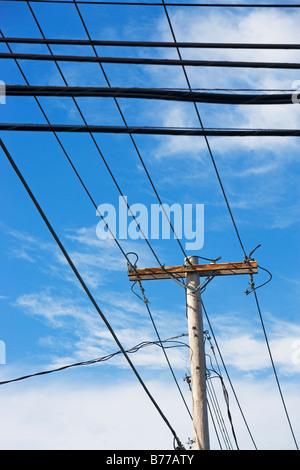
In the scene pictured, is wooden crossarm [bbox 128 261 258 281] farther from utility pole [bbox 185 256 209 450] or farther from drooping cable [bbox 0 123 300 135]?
drooping cable [bbox 0 123 300 135]

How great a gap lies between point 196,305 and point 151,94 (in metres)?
5.55

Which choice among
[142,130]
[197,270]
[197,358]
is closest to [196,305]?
[197,270]

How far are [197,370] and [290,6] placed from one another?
6.51 m

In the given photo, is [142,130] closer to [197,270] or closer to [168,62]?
[168,62]

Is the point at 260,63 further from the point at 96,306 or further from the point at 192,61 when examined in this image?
the point at 96,306

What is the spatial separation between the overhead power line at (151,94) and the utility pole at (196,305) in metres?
5.26

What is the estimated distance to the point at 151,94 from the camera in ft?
22.6

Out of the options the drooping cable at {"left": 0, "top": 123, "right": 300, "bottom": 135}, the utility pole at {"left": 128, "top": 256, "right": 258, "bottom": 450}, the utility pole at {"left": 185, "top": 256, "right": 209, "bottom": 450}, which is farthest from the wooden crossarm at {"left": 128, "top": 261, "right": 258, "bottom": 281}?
the drooping cable at {"left": 0, "top": 123, "right": 300, "bottom": 135}

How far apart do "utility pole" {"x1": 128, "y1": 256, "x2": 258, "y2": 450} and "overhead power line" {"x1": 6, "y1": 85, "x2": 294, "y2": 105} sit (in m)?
5.26

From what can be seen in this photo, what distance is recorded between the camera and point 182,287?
38.5ft

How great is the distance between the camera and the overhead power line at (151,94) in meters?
6.86

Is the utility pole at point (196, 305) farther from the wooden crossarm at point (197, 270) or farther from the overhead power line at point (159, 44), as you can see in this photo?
the overhead power line at point (159, 44)

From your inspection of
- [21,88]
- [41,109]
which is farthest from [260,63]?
[41,109]
